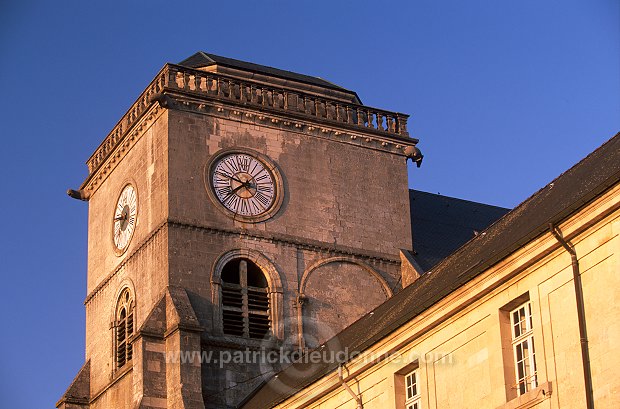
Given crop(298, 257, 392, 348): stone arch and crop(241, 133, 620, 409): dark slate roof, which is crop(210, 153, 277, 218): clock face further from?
crop(241, 133, 620, 409): dark slate roof

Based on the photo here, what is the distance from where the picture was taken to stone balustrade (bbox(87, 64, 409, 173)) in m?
43.3

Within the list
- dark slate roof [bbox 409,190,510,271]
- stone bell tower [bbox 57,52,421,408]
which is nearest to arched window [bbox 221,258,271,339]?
stone bell tower [bbox 57,52,421,408]

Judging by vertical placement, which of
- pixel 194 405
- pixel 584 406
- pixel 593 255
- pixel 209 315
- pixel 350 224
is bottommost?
pixel 584 406

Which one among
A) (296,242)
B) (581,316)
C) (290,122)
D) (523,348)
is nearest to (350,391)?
(523,348)

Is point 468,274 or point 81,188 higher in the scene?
point 81,188

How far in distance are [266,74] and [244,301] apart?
25.2ft

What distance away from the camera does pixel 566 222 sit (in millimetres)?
24094

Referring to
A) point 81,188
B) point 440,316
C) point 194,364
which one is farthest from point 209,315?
point 440,316

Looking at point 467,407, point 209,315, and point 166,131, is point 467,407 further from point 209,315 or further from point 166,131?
point 166,131

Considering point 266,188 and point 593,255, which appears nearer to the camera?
point 593,255

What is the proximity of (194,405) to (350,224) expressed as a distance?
8.28m

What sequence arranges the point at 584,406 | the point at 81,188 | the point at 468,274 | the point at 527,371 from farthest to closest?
the point at 81,188
the point at 468,274
the point at 527,371
the point at 584,406

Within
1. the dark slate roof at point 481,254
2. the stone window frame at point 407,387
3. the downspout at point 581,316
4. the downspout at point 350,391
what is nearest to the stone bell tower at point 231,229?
the dark slate roof at point 481,254

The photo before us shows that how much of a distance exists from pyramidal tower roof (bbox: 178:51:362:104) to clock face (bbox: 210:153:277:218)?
9.97 feet
